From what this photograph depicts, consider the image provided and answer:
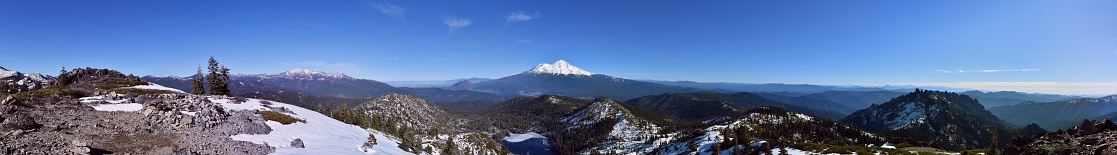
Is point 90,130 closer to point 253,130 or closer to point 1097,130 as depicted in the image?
point 253,130

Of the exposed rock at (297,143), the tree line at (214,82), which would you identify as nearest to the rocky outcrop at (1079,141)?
the exposed rock at (297,143)

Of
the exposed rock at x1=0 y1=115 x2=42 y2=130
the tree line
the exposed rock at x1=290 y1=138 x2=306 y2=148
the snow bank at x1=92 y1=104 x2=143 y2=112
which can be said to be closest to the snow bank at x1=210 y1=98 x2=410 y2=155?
the exposed rock at x1=290 y1=138 x2=306 y2=148

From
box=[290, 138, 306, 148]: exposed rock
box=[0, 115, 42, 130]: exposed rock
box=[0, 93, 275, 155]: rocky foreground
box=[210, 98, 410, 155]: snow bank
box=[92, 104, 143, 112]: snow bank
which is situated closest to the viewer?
box=[0, 93, 275, 155]: rocky foreground

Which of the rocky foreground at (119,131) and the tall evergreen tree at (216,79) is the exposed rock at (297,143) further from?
the tall evergreen tree at (216,79)

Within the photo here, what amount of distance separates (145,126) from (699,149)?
175m

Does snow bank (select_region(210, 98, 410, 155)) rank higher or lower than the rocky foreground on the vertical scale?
lower

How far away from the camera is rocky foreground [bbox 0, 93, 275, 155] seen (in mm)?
21781

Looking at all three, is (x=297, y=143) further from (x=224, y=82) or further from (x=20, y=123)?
(x=224, y=82)

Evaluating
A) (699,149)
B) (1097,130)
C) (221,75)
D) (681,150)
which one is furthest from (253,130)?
(681,150)

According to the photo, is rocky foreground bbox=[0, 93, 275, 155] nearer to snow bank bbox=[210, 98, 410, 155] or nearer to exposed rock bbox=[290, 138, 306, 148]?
snow bank bbox=[210, 98, 410, 155]

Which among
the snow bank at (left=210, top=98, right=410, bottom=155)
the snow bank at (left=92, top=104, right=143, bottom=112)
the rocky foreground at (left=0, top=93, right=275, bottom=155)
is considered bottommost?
the snow bank at (left=210, top=98, right=410, bottom=155)

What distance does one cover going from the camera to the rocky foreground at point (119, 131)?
21.8m

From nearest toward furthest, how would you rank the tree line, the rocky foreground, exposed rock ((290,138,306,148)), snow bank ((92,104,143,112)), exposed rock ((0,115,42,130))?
the rocky foreground → exposed rock ((0,115,42,130)) → exposed rock ((290,138,306,148)) → snow bank ((92,104,143,112)) → the tree line

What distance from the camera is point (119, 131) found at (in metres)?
27.6
